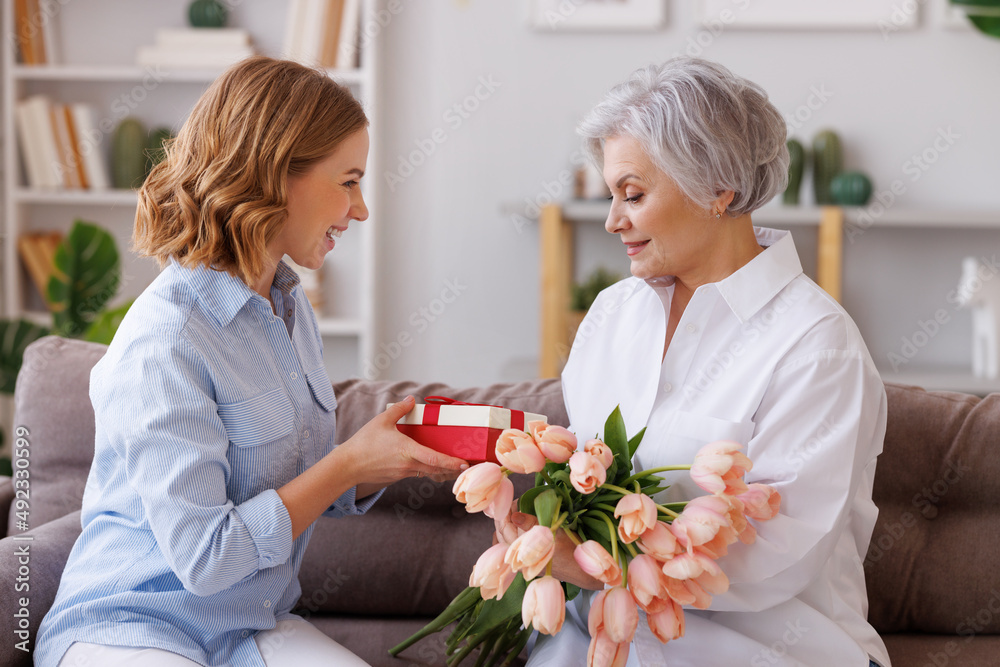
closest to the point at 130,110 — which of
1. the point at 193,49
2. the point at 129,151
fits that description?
the point at 129,151

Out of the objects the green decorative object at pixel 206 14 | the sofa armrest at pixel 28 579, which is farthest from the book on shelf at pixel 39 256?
the sofa armrest at pixel 28 579

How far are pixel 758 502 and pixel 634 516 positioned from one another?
0.18 meters

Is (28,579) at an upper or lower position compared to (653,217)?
lower

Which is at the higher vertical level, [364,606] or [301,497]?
[301,497]

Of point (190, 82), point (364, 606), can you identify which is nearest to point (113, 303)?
point (190, 82)

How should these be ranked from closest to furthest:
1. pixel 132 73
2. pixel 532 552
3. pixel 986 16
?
pixel 532 552
pixel 986 16
pixel 132 73

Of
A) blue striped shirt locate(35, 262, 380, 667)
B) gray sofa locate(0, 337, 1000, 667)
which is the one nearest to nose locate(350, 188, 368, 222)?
blue striped shirt locate(35, 262, 380, 667)

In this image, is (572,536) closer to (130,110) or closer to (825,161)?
(825,161)

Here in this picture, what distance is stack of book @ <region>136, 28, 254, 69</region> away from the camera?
3.17m

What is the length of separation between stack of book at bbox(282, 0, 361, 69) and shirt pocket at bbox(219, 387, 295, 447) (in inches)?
83.8

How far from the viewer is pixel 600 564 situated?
3.25ft

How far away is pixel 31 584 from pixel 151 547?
0.34 m

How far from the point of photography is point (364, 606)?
66.9 inches

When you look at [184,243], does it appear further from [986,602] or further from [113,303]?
[113,303]
